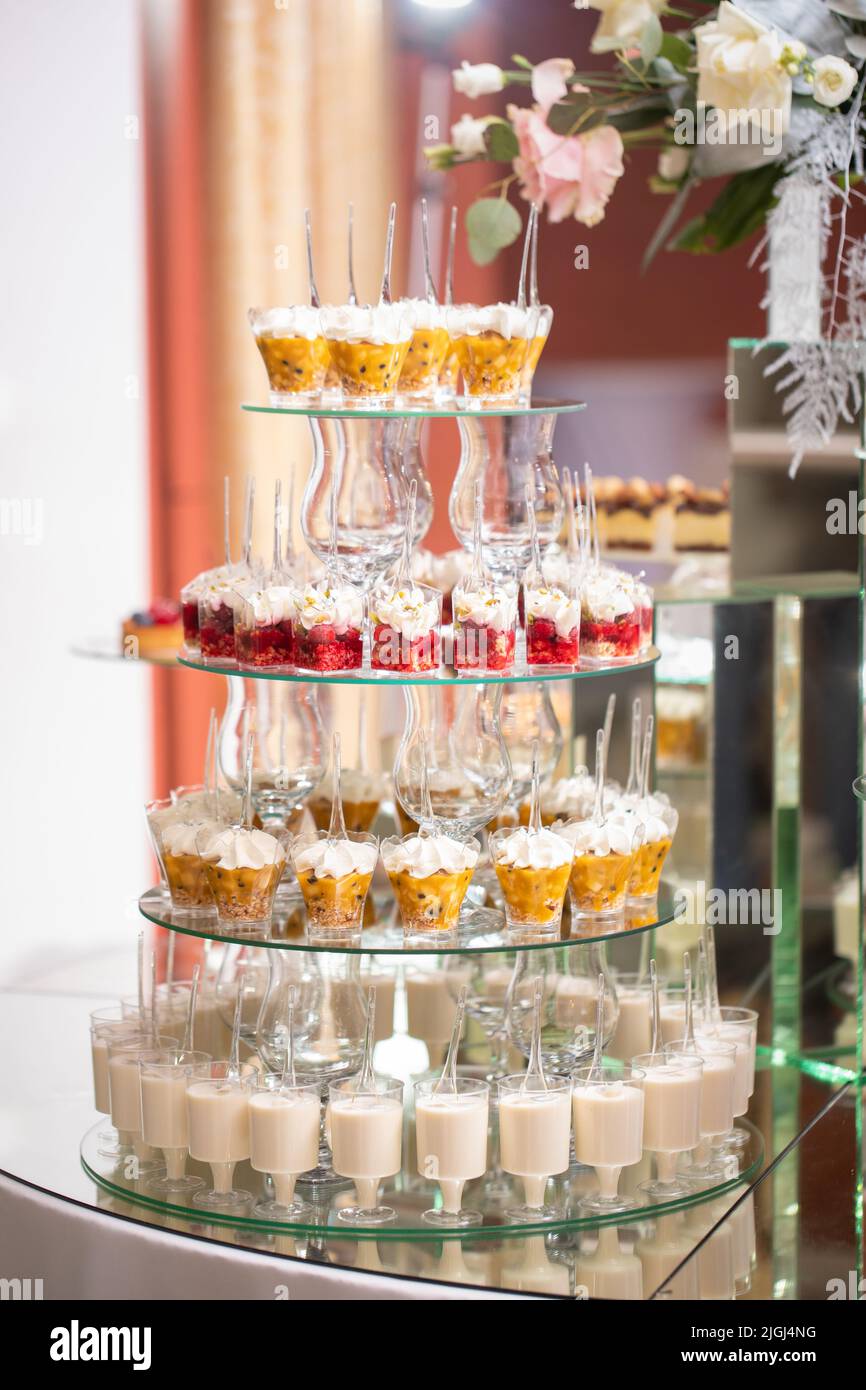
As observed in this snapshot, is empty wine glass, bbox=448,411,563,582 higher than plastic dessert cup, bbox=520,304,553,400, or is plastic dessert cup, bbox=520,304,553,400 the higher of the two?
plastic dessert cup, bbox=520,304,553,400

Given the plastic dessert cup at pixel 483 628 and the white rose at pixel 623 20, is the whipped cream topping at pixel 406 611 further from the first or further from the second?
the white rose at pixel 623 20

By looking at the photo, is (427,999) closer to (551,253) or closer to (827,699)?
(827,699)

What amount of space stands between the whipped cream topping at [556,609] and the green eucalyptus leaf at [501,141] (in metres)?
0.92

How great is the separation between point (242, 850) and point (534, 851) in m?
0.42

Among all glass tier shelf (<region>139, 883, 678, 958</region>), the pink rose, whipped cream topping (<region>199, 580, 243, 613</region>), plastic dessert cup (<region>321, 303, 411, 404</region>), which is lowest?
glass tier shelf (<region>139, 883, 678, 958</region>)

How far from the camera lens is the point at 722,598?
3246mm

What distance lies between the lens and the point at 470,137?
116 inches

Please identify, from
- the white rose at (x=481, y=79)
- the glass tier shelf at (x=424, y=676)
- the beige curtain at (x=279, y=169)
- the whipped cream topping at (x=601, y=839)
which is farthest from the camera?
the beige curtain at (x=279, y=169)

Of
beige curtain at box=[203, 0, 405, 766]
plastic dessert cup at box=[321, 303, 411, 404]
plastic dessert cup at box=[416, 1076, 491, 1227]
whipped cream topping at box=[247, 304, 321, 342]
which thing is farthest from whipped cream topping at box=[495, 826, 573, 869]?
beige curtain at box=[203, 0, 405, 766]

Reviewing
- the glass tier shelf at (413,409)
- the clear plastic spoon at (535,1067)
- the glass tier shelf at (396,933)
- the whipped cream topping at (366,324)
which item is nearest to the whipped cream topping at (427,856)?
the glass tier shelf at (396,933)

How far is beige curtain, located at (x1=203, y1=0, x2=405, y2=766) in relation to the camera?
533 cm

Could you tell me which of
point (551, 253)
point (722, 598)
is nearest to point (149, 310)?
point (551, 253)

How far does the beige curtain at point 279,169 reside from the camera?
5.33 m

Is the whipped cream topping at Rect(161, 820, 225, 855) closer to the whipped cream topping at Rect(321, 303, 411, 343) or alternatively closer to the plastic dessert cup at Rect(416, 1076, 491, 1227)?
the plastic dessert cup at Rect(416, 1076, 491, 1227)
